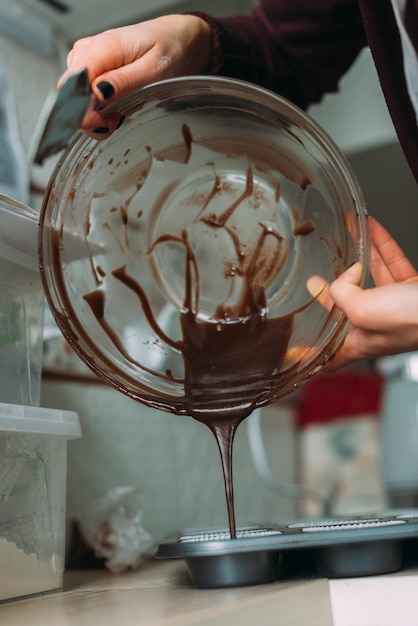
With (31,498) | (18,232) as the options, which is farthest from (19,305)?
(31,498)

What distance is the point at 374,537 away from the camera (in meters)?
0.68

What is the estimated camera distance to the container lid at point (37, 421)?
737mm

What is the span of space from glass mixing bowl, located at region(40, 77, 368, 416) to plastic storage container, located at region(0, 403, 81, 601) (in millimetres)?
94

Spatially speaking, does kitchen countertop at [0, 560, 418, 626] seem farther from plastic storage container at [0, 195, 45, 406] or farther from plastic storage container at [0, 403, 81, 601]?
plastic storage container at [0, 195, 45, 406]

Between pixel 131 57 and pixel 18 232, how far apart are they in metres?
0.22

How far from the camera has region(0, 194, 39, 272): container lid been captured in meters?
0.77

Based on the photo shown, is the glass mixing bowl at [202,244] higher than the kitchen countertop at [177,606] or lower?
higher

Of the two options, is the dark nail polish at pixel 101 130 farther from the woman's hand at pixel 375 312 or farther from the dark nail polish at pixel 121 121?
the woman's hand at pixel 375 312

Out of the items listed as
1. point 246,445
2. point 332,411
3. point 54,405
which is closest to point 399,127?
point 54,405

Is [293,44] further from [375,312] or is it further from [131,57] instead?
[375,312]

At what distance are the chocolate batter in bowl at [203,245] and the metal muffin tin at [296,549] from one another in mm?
124

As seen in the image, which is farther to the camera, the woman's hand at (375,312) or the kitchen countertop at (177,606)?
the woman's hand at (375,312)

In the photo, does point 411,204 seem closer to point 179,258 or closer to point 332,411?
point 332,411

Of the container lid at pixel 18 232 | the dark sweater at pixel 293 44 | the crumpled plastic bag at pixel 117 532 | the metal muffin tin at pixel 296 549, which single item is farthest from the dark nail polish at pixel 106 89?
the crumpled plastic bag at pixel 117 532
